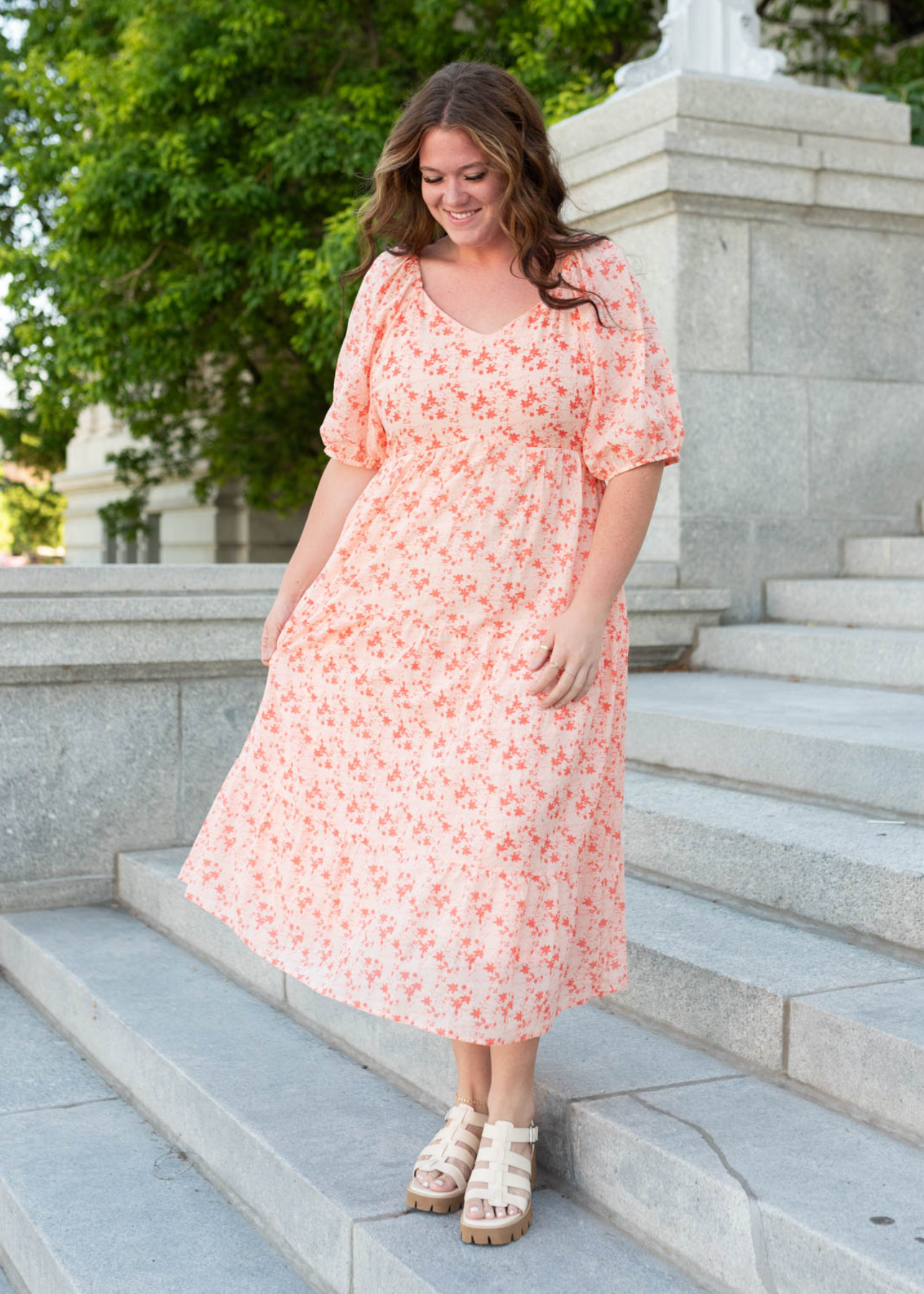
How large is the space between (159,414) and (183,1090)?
1475cm

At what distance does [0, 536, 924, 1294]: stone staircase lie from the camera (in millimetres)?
2422

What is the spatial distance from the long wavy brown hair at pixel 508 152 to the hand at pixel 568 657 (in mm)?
536

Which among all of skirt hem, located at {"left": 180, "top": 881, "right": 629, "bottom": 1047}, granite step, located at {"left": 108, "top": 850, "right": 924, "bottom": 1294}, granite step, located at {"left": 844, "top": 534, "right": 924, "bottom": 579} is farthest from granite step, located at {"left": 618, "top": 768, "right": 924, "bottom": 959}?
granite step, located at {"left": 844, "top": 534, "right": 924, "bottom": 579}

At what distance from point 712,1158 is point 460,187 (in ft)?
5.52

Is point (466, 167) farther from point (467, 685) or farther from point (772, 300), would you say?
point (772, 300)

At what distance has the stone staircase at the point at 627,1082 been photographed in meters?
2.42

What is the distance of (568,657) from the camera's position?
2.50 m

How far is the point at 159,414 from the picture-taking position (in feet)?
57.0

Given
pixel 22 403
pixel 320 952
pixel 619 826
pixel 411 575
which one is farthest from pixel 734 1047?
pixel 22 403

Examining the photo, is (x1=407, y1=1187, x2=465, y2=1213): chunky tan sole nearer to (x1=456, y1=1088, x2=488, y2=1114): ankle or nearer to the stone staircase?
the stone staircase

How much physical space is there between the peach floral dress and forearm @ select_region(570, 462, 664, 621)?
4 cm

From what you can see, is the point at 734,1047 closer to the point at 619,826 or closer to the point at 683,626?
the point at 619,826

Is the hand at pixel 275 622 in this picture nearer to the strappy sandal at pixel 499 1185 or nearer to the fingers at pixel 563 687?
the fingers at pixel 563 687

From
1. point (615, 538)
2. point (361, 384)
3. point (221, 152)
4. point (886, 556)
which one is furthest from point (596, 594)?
point (221, 152)
